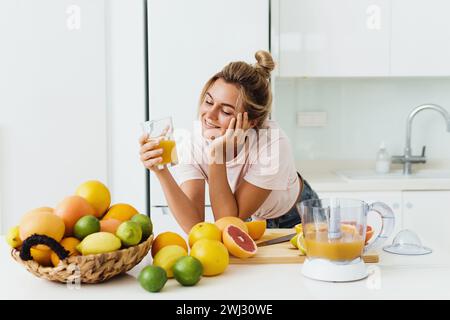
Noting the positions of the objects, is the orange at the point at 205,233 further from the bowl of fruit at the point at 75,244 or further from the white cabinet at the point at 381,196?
the white cabinet at the point at 381,196

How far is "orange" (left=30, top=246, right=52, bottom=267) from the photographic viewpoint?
129 centimetres

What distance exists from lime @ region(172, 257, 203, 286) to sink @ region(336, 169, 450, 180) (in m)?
2.14

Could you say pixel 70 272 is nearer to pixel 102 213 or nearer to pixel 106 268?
pixel 106 268

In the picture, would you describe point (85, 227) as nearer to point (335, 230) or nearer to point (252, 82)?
point (335, 230)

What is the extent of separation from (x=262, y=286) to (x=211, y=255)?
0.14 metres

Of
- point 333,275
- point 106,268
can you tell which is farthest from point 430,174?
point 106,268

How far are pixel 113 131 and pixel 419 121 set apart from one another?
191 centimetres

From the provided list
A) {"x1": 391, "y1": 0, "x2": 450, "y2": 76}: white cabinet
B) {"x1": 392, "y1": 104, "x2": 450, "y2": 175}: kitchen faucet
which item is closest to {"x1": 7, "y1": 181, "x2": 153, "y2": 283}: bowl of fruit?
{"x1": 391, "y1": 0, "x2": 450, "y2": 76}: white cabinet

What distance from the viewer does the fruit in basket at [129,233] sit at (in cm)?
130

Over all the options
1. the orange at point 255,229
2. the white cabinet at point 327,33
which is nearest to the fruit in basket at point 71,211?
the orange at point 255,229

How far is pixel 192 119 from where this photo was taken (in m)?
3.09

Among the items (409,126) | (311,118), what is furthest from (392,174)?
(311,118)

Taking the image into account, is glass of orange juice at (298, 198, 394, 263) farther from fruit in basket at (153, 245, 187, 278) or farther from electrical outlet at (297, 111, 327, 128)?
electrical outlet at (297, 111, 327, 128)

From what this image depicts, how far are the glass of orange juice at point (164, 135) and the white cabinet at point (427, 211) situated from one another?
1.83 m
